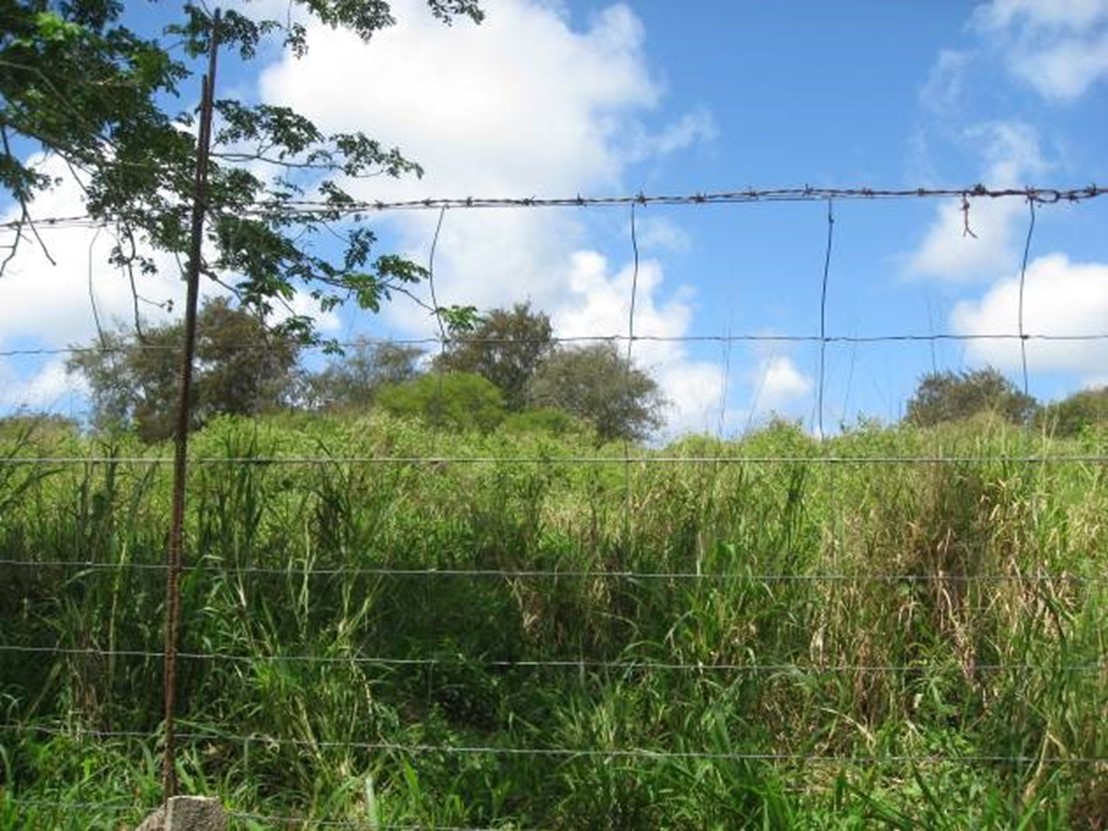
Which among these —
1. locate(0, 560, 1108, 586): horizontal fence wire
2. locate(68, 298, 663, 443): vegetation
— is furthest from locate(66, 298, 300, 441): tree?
locate(0, 560, 1108, 586): horizontal fence wire

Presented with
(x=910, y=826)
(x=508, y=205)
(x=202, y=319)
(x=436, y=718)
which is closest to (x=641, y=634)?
(x=436, y=718)

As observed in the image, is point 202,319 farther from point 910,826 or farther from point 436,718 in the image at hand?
point 910,826

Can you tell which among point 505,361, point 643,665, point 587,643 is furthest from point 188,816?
point 505,361

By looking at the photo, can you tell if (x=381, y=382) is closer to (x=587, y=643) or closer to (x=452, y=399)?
(x=452, y=399)

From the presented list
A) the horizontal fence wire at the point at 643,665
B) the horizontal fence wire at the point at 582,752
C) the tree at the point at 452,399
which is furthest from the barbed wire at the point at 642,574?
the tree at the point at 452,399

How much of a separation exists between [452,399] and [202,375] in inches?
46.7

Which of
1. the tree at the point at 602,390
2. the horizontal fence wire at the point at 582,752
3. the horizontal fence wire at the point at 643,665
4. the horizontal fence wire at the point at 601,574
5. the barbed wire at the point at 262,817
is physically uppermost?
the tree at the point at 602,390

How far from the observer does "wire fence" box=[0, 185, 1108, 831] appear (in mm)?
3586

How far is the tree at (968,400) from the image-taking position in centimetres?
454

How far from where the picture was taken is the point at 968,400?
15.3ft

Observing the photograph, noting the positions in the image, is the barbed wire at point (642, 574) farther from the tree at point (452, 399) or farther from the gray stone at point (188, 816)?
the tree at point (452, 399)

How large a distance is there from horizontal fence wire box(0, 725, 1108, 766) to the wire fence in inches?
0.7

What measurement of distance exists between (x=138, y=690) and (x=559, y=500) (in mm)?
2010

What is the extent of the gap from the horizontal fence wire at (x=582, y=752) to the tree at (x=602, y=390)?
1247mm
